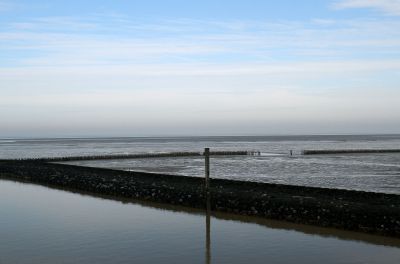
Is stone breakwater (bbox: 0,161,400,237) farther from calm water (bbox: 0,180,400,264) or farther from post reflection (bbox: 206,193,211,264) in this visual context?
calm water (bbox: 0,180,400,264)

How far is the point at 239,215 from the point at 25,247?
24.9 feet

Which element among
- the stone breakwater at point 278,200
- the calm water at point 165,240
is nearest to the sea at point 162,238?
the calm water at point 165,240

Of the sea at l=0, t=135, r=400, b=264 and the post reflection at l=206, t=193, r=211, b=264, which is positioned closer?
the sea at l=0, t=135, r=400, b=264

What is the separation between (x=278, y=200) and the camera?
1722 centimetres

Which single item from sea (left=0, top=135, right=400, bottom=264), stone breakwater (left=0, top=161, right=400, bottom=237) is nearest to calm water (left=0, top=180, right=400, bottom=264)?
sea (left=0, top=135, right=400, bottom=264)

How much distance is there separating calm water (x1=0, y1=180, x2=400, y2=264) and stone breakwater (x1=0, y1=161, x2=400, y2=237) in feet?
1.84

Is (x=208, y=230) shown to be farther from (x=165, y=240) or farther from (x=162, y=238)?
(x=165, y=240)

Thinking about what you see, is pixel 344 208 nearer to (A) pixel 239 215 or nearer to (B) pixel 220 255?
(A) pixel 239 215

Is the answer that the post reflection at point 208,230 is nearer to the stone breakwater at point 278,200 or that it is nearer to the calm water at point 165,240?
the calm water at point 165,240

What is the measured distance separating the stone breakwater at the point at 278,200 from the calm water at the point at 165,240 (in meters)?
0.56

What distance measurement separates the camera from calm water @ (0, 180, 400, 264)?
435 inches

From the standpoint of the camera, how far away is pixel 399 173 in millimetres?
34625

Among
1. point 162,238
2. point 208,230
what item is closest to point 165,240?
point 162,238

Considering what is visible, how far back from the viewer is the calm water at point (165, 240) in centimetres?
1104
